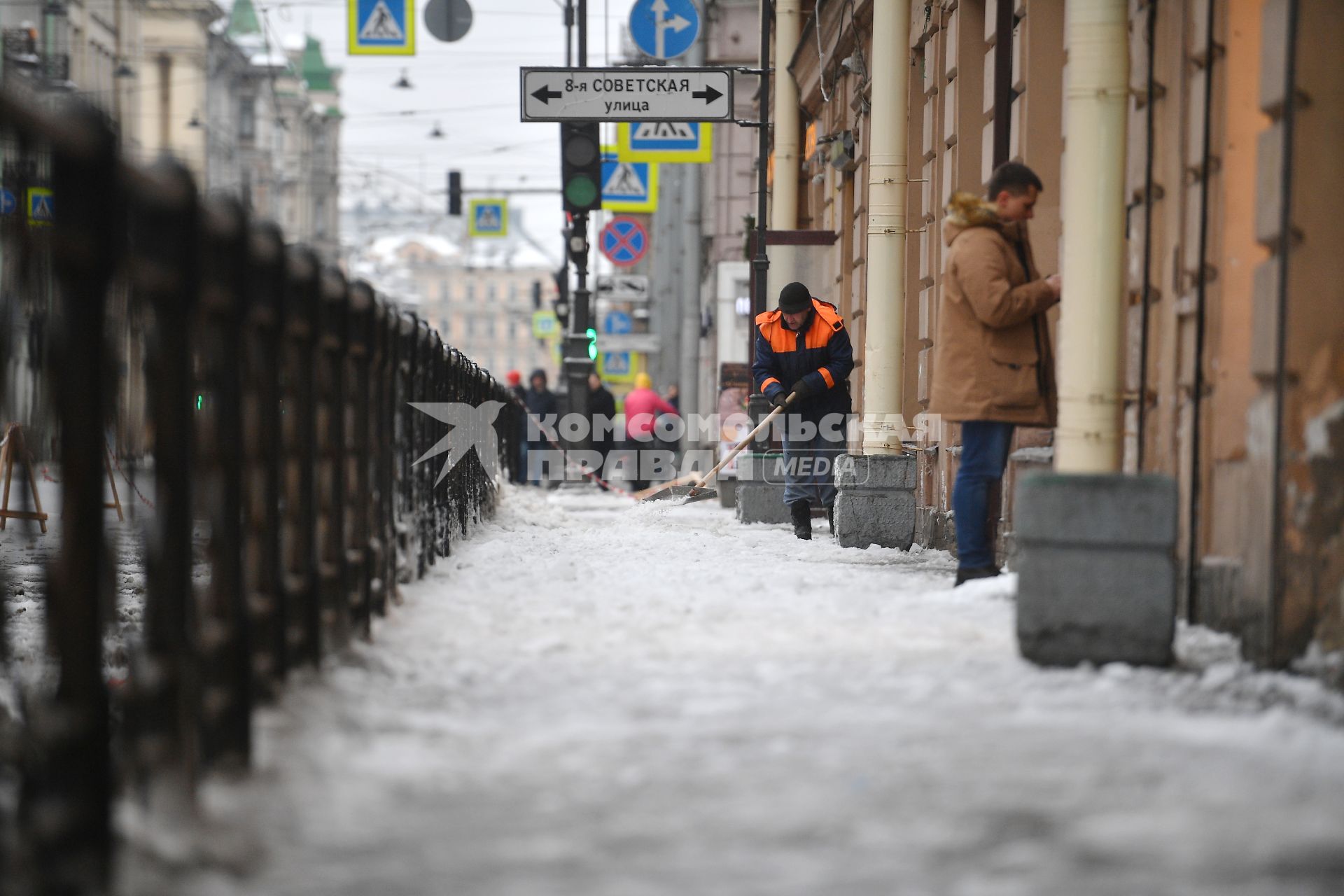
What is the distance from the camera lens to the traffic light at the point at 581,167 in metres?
16.0

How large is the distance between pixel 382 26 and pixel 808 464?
26.8 ft

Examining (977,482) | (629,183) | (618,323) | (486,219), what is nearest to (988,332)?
(977,482)

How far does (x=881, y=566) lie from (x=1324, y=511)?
440 cm

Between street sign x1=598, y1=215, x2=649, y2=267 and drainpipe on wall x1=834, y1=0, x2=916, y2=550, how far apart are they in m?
16.1

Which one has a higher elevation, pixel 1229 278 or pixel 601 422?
pixel 1229 278

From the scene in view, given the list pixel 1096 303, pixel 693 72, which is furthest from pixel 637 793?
pixel 693 72

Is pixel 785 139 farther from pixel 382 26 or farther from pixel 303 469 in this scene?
pixel 303 469

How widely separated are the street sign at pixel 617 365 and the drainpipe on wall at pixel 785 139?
75.8 feet

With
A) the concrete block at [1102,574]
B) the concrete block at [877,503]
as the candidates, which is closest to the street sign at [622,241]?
the concrete block at [877,503]

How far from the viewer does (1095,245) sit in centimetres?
603

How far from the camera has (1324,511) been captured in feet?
16.5

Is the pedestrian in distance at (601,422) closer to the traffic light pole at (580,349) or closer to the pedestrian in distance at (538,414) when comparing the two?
the pedestrian in distance at (538,414)

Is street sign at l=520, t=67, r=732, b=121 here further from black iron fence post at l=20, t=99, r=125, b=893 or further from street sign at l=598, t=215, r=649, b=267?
street sign at l=598, t=215, r=649, b=267

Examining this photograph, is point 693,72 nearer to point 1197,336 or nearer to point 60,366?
point 1197,336
